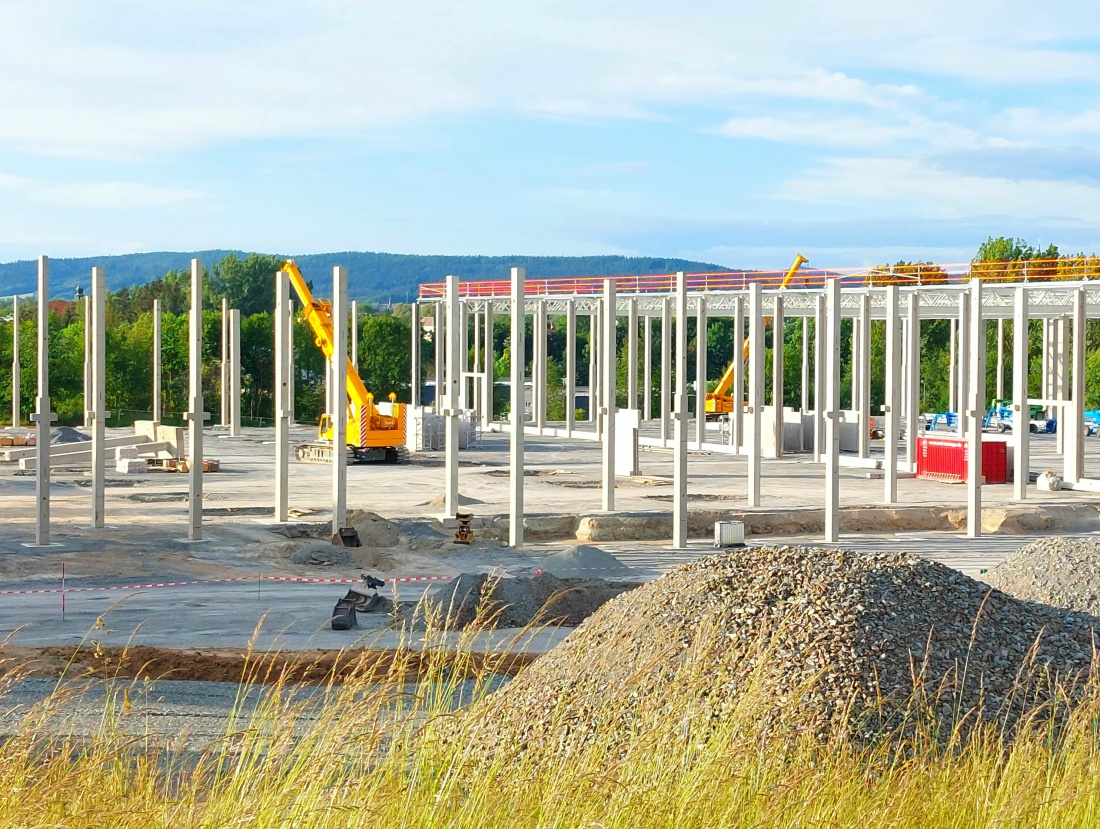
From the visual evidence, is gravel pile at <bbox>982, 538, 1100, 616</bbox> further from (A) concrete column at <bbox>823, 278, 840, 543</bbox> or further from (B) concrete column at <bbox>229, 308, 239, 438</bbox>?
(B) concrete column at <bbox>229, 308, 239, 438</bbox>

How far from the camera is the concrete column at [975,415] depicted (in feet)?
75.7

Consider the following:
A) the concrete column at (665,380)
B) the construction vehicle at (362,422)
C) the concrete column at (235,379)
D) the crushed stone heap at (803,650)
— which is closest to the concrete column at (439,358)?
the concrete column at (235,379)

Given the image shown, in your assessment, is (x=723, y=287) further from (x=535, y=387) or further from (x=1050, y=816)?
(x=1050, y=816)

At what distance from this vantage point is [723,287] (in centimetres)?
4666

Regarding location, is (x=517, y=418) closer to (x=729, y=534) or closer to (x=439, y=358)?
(x=729, y=534)

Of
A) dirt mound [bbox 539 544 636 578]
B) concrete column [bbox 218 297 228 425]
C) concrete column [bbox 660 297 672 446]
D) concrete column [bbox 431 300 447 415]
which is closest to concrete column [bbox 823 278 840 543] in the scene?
dirt mound [bbox 539 544 636 578]

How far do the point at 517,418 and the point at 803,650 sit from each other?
1309 centimetres

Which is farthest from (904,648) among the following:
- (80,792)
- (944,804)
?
(80,792)

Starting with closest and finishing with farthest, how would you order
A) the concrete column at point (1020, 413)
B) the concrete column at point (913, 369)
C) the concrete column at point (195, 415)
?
the concrete column at point (195, 415) → the concrete column at point (1020, 413) → the concrete column at point (913, 369)

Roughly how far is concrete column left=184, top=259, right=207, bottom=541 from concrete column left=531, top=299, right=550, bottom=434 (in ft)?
95.7

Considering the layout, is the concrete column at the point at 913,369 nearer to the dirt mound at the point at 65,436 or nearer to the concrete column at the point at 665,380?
the concrete column at the point at 665,380

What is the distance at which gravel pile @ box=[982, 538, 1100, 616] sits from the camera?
1399 centimetres

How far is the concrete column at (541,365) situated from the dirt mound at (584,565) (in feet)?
101

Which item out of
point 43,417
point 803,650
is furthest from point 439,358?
point 803,650
